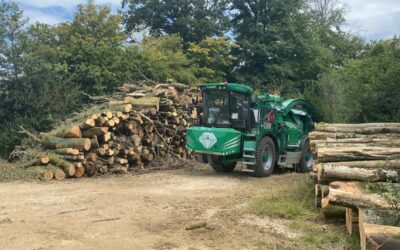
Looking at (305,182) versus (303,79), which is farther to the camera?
(303,79)

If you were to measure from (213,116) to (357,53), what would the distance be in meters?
25.4

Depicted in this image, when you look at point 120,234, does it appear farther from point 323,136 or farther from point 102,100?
point 102,100

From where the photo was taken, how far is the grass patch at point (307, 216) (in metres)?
6.04

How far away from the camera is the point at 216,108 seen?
41.9 ft

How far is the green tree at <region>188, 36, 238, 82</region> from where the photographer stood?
26.2m

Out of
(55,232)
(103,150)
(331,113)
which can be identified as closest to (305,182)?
(55,232)

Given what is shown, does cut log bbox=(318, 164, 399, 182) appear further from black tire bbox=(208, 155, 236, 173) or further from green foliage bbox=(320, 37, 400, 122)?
green foliage bbox=(320, 37, 400, 122)

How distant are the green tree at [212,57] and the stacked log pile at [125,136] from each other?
9.41m

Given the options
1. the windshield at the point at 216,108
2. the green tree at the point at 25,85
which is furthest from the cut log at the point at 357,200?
the green tree at the point at 25,85

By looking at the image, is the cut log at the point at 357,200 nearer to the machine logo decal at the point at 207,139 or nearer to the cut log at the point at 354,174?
the cut log at the point at 354,174

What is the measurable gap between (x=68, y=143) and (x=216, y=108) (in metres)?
3.98

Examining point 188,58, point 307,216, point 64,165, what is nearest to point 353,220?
point 307,216

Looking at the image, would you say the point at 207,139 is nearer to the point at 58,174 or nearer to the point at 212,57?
the point at 58,174

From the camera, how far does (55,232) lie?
6484 millimetres
